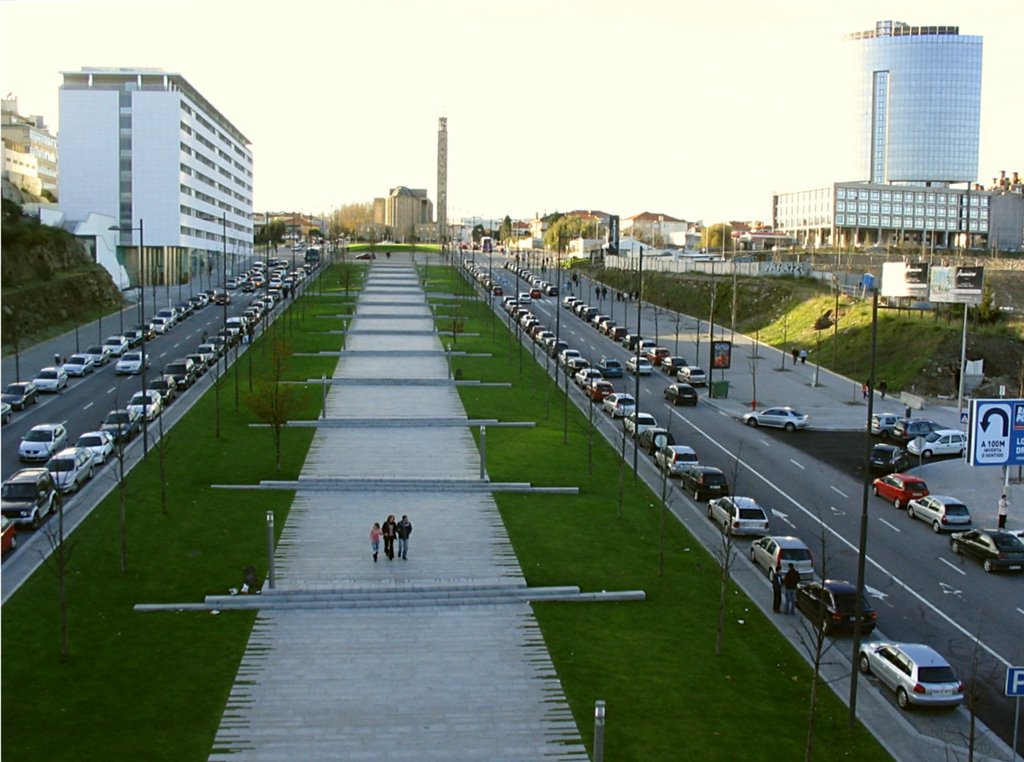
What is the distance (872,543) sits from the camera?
101 ft

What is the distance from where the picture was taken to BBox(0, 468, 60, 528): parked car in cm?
2795

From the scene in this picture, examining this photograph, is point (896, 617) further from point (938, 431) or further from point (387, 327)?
point (387, 327)

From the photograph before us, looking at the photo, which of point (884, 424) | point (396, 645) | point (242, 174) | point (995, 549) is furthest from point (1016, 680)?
point (242, 174)

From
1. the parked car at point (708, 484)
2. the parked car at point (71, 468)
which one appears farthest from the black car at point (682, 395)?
the parked car at point (71, 468)

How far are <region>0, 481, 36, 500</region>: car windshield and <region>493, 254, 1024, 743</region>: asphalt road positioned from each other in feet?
63.1

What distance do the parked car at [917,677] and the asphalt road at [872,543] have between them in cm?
40

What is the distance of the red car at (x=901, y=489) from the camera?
34750mm

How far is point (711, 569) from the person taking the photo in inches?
1065

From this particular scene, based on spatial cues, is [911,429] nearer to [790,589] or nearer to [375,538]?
[790,589]

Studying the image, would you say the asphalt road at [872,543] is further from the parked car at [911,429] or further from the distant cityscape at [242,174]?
the distant cityscape at [242,174]

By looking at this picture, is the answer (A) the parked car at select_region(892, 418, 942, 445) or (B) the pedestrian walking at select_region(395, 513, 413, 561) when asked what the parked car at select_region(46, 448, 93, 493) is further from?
(A) the parked car at select_region(892, 418, 942, 445)

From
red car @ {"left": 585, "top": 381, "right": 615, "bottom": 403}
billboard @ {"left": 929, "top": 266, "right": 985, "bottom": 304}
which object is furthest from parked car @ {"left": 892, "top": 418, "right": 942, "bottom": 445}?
red car @ {"left": 585, "top": 381, "right": 615, "bottom": 403}

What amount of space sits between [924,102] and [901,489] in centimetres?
16514

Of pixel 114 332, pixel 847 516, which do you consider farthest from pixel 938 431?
pixel 114 332
